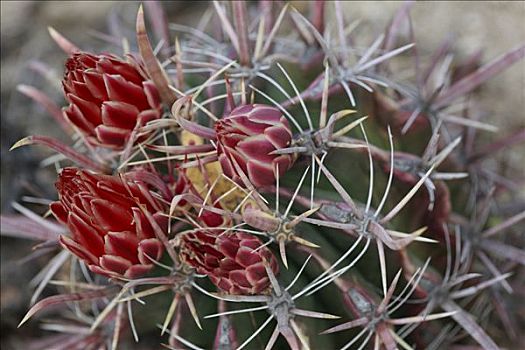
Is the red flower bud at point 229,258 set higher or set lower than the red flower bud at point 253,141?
lower

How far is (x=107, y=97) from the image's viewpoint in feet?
4.04

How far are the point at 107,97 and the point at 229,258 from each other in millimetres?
323

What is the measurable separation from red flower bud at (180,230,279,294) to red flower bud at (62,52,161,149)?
23 centimetres

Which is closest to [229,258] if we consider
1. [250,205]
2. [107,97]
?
[250,205]

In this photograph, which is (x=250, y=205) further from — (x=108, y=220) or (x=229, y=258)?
(x=108, y=220)

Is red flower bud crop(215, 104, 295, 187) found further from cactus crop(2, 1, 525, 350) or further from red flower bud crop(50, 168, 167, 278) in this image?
red flower bud crop(50, 168, 167, 278)

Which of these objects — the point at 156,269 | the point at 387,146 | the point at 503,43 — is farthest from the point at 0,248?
the point at 503,43

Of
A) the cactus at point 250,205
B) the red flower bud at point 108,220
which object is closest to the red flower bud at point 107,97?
the cactus at point 250,205

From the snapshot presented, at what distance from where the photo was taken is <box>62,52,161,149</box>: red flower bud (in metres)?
1.20

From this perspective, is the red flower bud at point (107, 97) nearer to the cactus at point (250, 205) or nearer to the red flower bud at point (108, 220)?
the cactus at point (250, 205)

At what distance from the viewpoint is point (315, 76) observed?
1.47 m

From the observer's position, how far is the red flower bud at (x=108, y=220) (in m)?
1.12

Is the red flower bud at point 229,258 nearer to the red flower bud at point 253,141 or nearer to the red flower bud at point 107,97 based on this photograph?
the red flower bud at point 253,141

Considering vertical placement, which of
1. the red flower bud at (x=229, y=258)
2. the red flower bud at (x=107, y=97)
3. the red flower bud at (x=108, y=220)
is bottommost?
the red flower bud at (x=229, y=258)
